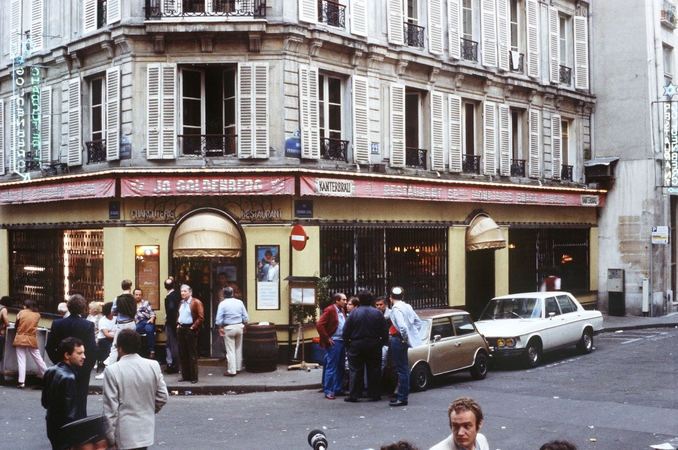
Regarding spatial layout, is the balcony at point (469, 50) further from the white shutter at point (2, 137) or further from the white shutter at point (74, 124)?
the white shutter at point (2, 137)

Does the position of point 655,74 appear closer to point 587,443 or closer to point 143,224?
point 143,224

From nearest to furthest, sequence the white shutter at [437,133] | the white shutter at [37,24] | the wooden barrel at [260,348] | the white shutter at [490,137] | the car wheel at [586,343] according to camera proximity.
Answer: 1. the wooden barrel at [260,348]
2. the car wheel at [586,343]
3. the white shutter at [37,24]
4. the white shutter at [437,133]
5. the white shutter at [490,137]

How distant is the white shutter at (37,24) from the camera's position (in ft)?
67.9

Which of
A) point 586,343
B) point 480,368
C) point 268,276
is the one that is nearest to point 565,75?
point 586,343

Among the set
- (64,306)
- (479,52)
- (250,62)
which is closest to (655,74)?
(479,52)

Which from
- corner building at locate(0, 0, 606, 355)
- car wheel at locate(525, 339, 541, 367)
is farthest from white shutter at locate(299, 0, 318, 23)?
car wheel at locate(525, 339, 541, 367)

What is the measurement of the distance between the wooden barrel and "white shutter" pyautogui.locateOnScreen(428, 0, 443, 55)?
9367 millimetres

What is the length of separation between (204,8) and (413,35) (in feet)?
19.7

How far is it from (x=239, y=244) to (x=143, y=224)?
216 centimetres

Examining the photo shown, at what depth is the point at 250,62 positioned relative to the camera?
17.6 meters

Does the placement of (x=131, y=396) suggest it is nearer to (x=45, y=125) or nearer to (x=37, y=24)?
(x=45, y=125)

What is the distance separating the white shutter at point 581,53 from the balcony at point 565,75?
0.31 meters

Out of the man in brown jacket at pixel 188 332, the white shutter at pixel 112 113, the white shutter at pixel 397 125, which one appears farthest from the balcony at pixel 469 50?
the man in brown jacket at pixel 188 332

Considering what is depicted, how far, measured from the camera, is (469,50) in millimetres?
23000
